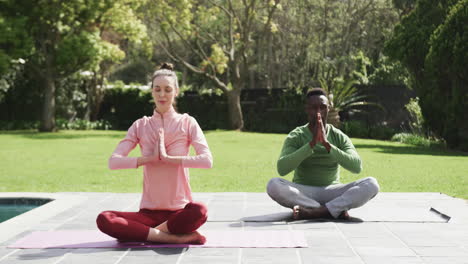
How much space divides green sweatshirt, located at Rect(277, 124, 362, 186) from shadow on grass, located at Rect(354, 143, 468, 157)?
9.86 meters

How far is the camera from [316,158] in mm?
6742

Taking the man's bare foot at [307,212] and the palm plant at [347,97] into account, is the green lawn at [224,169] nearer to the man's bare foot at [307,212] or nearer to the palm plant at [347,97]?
the palm plant at [347,97]

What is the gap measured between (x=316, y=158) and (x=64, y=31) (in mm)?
21174

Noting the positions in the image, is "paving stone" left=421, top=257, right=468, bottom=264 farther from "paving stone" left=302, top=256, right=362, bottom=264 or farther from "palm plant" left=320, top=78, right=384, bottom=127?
"palm plant" left=320, top=78, right=384, bottom=127

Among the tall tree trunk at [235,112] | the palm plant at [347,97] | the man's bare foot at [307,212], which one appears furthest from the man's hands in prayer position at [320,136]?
the tall tree trunk at [235,112]

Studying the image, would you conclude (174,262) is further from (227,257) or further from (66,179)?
(66,179)

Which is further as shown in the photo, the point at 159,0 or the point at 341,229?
the point at 159,0

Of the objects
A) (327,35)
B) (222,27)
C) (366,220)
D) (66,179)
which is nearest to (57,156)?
(66,179)

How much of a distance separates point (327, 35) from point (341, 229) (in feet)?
101

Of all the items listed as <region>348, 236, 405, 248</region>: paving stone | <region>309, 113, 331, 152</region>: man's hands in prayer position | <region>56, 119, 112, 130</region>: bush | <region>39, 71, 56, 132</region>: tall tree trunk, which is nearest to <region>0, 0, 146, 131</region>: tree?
<region>39, 71, 56, 132</region>: tall tree trunk

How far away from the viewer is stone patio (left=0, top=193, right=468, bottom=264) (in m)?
4.92

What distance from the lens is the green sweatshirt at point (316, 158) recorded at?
639cm

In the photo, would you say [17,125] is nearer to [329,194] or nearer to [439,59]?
[439,59]

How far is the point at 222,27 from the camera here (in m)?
33.9
